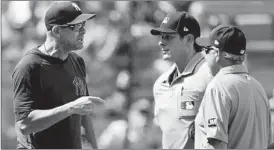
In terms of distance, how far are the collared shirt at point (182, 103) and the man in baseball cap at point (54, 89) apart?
55 cm

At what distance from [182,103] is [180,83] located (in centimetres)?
18

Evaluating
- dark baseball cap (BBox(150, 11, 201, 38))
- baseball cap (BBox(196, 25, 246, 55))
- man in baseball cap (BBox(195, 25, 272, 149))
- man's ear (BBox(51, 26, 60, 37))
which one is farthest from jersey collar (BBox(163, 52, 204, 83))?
man's ear (BBox(51, 26, 60, 37))

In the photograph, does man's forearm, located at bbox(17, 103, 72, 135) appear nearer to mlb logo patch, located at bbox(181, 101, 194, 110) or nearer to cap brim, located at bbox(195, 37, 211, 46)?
mlb logo patch, located at bbox(181, 101, 194, 110)

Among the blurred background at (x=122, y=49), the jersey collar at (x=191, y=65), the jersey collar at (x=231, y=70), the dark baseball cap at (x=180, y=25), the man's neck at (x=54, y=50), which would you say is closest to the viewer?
the jersey collar at (x=231, y=70)

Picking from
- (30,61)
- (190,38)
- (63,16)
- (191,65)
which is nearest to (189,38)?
(190,38)

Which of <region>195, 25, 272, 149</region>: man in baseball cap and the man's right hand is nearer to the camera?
<region>195, 25, 272, 149</region>: man in baseball cap

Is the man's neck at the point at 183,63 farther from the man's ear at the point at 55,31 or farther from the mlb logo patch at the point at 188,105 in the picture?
the man's ear at the point at 55,31

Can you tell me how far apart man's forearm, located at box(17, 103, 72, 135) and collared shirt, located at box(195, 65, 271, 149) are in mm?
789

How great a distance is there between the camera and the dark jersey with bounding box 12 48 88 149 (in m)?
4.14

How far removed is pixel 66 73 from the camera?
14.2 ft

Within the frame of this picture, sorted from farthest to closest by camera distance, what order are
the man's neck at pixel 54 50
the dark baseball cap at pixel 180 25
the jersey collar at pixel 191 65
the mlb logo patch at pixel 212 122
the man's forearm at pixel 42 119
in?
the dark baseball cap at pixel 180 25 → the jersey collar at pixel 191 65 → the man's neck at pixel 54 50 → the man's forearm at pixel 42 119 → the mlb logo patch at pixel 212 122

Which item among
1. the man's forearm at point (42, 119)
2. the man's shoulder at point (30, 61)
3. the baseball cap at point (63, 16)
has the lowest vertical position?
the man's forearm at point (42, 119)

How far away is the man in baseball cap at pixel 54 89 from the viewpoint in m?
4.11

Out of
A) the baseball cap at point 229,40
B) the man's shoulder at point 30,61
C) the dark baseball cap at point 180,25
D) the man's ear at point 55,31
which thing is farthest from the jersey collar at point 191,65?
the man's shoulder at point 30,61
